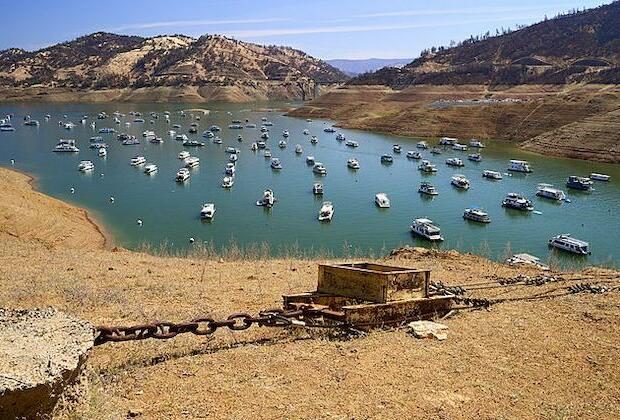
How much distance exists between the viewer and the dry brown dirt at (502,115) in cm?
7744

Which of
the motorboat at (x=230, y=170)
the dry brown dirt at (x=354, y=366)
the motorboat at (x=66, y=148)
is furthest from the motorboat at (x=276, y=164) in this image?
the dry brown dirt at (x=354, y=366)

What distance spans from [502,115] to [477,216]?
193ft

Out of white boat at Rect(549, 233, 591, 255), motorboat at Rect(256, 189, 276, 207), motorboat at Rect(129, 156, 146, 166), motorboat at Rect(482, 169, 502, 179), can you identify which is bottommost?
white boat at Rect(549, 233, 591, 255)

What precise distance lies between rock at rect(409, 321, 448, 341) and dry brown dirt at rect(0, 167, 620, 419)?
0.18 metres

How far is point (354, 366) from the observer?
888cm

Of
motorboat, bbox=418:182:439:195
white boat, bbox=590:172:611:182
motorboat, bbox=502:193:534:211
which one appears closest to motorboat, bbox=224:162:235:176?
motorboat, bbox=418:182:439:195

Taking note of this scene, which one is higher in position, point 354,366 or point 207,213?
point 354,366

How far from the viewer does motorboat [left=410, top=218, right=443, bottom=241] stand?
128 feet

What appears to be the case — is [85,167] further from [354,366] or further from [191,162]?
[354,366]

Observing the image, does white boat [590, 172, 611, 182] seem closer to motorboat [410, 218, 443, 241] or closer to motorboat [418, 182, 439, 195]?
motorboat [418, 182, 439, 195]

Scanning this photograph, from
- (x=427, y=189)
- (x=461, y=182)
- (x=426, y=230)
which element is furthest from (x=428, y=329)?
(x=461, y=182)

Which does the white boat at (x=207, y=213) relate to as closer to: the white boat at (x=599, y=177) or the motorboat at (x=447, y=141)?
the white boat at (x=599, y=177)

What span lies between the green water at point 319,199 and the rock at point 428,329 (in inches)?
921

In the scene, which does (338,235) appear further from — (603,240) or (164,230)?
(603,240)
